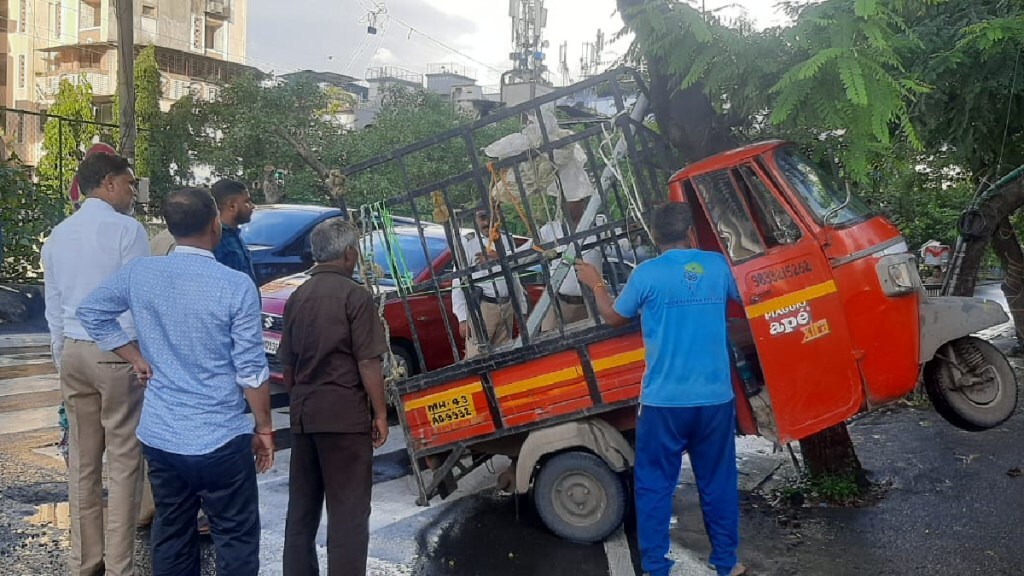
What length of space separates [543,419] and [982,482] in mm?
3349

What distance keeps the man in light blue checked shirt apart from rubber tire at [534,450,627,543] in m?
2.01

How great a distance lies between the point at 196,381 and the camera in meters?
3.42

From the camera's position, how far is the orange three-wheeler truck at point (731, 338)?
477 cm

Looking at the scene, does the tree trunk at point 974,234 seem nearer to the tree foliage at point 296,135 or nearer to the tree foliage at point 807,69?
the tree foliage at point 807,69

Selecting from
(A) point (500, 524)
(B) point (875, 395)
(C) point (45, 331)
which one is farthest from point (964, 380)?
(C) point (45, 331)

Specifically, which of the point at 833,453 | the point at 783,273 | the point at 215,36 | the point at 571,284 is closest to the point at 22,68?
the point at 215,36

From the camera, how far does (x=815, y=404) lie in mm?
4805

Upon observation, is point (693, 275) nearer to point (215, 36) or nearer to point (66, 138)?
point (66, 138)

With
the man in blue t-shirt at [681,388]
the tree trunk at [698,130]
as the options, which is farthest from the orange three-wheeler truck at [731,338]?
the man in blue t-shirt at [681,388]

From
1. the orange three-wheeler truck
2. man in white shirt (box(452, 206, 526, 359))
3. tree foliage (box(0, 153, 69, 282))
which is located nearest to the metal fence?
tree foliage (box(0, 153, 69, 282))

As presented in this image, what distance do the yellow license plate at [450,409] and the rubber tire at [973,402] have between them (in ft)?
8.95

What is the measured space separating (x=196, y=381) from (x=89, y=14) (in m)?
46.6

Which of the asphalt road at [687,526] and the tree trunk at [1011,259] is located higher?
the tree trunk at [1011,259]

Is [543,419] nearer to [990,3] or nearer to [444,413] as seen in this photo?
[444,413]
